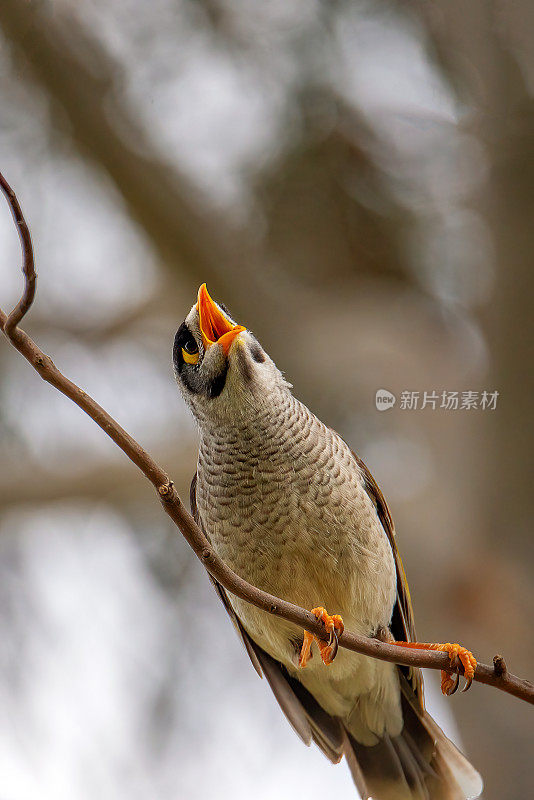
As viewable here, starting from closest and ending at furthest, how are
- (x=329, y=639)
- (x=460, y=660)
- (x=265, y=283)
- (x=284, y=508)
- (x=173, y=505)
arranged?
(x=173, y=505)
(x=329, y=639)
(x=460, y=660)
(x=284, y=508)
(x=265, y=283)

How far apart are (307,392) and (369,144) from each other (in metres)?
0.79

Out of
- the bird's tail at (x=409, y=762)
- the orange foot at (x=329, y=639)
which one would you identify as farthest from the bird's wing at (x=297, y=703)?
the orange foot at (x=329, y=639)

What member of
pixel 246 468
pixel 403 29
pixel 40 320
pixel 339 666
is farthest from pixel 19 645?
pixel 403 29

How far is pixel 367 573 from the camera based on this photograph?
1406 millimetres

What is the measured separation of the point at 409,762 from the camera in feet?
5.43

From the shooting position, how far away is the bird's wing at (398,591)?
1.52 metres

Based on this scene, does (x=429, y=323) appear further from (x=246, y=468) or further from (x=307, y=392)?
(x=246, y=468)

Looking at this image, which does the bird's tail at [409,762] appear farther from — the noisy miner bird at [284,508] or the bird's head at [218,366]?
the bird's head at [218,366]

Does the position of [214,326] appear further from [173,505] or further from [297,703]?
[297,703]

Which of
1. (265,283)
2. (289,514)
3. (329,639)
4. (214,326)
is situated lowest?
(329,639)

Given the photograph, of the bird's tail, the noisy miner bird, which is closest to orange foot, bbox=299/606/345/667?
the noisy miner bird

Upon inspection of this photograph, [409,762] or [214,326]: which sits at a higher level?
[214,326]

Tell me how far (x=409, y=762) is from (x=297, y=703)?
263 millimetres

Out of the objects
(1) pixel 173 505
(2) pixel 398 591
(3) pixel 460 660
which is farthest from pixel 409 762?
(1) pixel 173 505
